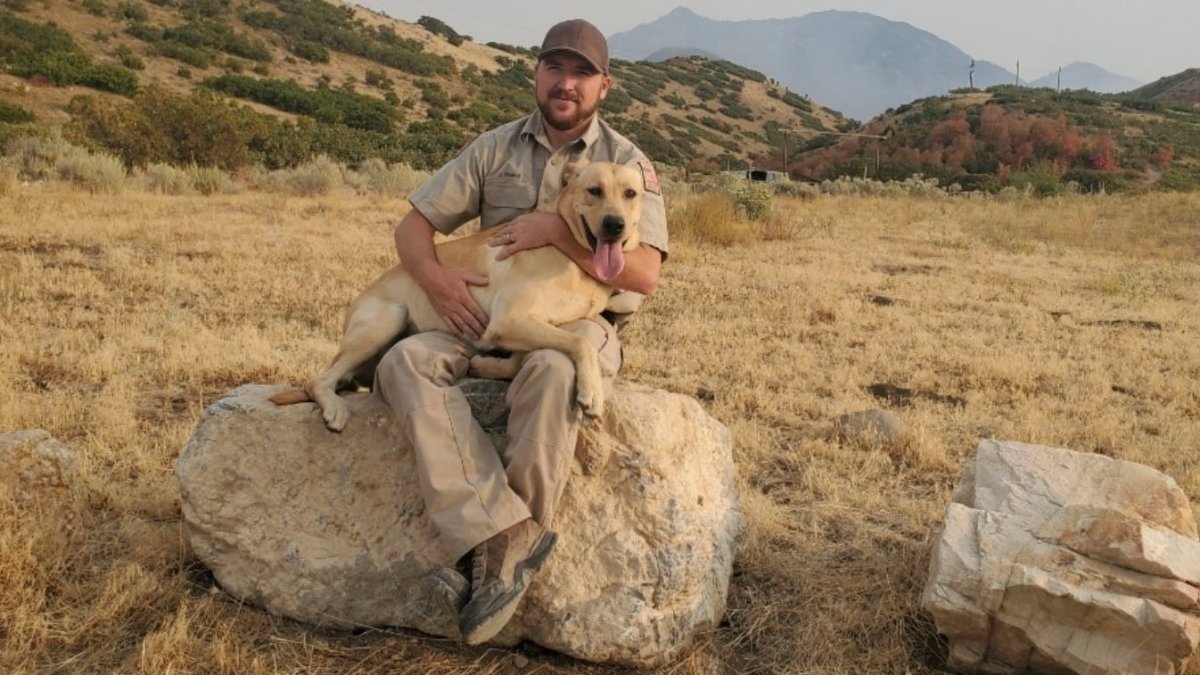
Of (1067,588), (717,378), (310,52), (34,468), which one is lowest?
(717,378)

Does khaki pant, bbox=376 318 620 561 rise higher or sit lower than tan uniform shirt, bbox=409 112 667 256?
lower

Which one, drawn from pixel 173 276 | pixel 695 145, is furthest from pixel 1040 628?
pixel 695 145

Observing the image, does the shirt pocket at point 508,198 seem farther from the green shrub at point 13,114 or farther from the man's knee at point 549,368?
the green shrub at point 13,114

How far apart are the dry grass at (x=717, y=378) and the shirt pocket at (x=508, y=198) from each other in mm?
1742

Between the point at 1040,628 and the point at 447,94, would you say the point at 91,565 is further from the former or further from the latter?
the point at 447,94

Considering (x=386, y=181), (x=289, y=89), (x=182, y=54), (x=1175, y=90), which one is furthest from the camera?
(x=1175, y=90)

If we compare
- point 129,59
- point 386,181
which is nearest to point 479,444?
point 386,181

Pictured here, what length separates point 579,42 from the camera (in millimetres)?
3443

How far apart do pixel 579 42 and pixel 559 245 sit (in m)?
0.85

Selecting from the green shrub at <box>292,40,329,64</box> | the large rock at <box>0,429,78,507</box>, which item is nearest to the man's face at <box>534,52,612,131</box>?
the large rock at <box>0,429,78,507</box>

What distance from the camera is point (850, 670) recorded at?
2.99 m

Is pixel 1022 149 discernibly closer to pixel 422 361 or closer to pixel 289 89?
pixel 289 89

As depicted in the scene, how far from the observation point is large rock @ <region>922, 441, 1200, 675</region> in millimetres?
2705

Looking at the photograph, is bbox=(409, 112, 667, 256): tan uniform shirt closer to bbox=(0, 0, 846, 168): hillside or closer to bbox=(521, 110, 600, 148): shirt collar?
bbox=(521, 110, 600, 148): shirt collar
